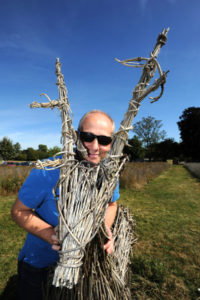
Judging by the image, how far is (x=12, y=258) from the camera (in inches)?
143

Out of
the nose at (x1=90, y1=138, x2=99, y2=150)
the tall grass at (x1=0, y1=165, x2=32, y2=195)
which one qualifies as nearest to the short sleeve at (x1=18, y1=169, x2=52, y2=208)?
the nose at (x1=90, y1=138, x2=99, y2=150)

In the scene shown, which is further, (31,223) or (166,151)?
(166,151)

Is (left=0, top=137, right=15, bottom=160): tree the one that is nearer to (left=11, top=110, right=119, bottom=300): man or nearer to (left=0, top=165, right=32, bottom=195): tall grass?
(left=0, top=165, right=32, bottom=195): tall grass

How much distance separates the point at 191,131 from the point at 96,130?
5136 centimetres

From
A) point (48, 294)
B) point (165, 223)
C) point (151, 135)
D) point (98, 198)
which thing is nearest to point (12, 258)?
point (48, 294)

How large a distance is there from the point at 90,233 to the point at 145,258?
3287 millimetres

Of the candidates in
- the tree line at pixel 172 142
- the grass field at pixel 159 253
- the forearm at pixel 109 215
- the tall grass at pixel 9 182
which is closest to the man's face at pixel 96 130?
the forearm at pixel 109 215

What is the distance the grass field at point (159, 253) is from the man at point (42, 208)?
1757 mm

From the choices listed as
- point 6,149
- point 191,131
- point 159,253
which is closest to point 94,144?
point 159,253

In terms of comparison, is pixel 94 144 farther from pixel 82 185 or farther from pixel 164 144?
pixel 164 144

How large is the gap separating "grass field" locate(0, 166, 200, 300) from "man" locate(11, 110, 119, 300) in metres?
1.76

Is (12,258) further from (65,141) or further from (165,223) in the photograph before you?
(165,223)

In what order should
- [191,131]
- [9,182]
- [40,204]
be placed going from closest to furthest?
[40,204] → [9,182] → [191,131]

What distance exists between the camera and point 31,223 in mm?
1256
